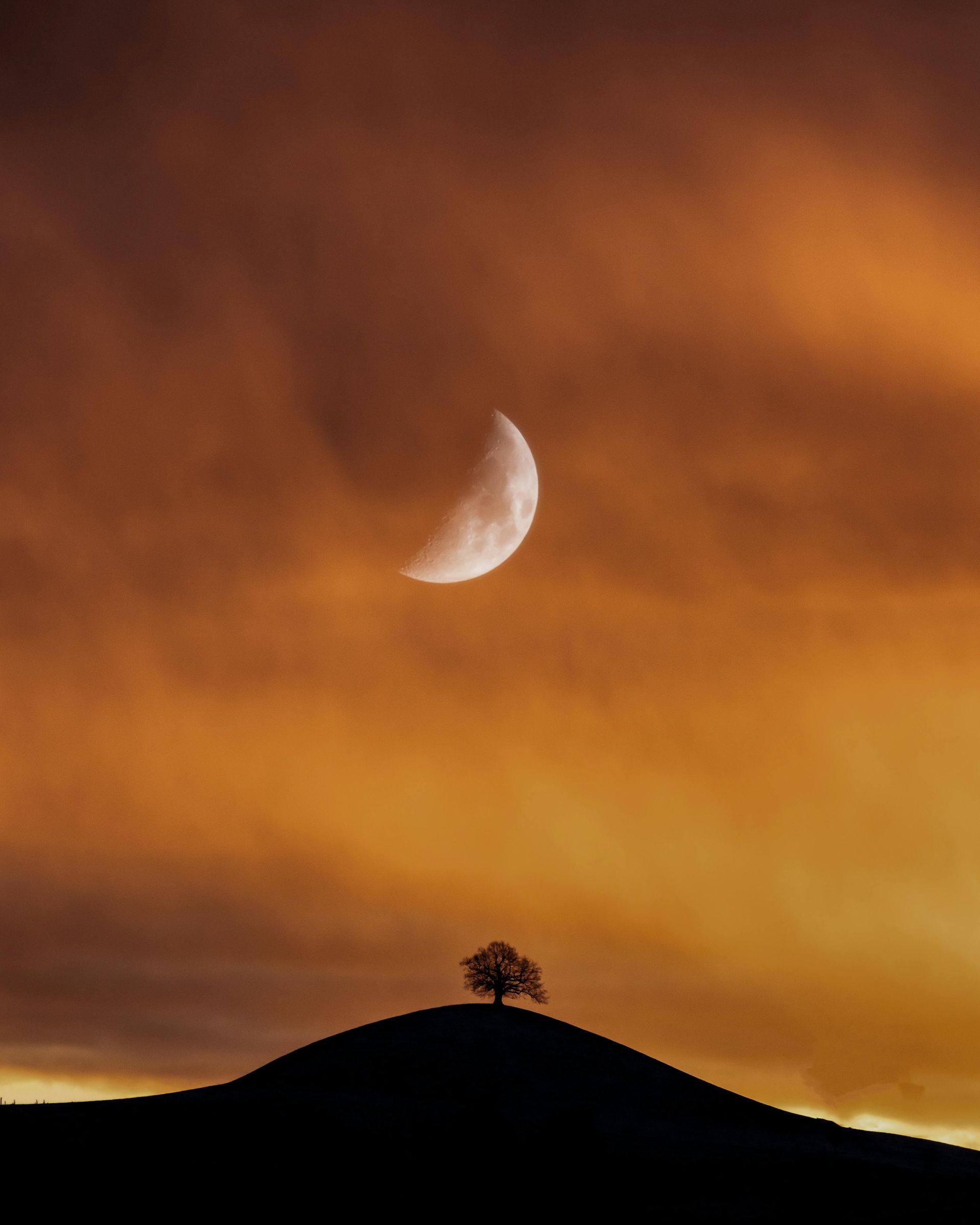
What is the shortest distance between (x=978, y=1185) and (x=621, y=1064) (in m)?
34.1

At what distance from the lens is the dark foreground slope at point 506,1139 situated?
60.6m

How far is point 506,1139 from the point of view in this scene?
6606cm

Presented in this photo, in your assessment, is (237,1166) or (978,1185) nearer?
(237,1166)

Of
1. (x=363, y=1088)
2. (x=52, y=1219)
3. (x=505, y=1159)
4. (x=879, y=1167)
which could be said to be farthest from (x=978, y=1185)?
(x=52, y=1219)

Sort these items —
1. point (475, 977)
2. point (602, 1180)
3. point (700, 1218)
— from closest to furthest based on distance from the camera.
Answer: point (700, 1218) → point (602, 1180) → point (475, 977)

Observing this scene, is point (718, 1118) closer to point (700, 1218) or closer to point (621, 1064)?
point (621, 1064)

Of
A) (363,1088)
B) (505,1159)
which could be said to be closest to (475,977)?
(363,1088)

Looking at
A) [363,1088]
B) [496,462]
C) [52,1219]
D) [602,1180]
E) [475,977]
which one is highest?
[496,462]

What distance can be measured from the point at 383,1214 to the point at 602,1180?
41.7 ft

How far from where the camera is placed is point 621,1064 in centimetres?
9325

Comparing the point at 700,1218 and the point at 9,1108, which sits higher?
the point at 9,1108

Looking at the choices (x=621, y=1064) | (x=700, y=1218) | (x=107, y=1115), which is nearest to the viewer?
(x=700, y=1218)

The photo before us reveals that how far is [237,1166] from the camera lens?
Result: 60.1 metres

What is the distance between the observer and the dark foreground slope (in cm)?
6056
